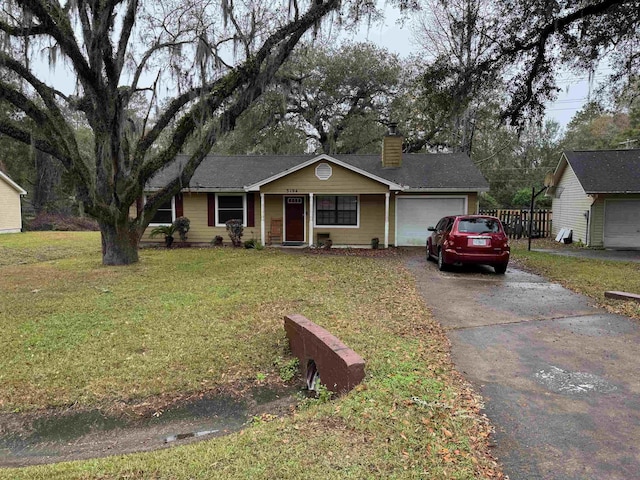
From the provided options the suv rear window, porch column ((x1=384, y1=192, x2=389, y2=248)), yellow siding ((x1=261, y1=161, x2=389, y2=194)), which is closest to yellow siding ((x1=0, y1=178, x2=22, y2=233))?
yellow siding ((x1=261, y1=161, x2=389, y2=194))

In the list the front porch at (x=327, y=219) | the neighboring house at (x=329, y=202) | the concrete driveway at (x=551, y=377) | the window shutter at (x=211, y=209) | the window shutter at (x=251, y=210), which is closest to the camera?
the concrete driveway at (x=551, y=377)

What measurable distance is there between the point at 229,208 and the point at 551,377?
46.9ft

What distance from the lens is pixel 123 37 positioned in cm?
1079

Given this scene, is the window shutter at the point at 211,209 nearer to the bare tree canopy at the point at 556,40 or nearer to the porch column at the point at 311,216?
the porch column at the point at 311,216

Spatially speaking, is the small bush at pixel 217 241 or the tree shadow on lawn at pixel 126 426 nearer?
the tree shadow on lawn at pixel 126 426

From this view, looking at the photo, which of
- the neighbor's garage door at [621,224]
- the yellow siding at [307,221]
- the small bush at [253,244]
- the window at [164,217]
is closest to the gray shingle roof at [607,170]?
the neighbor's garage door at [621,224]

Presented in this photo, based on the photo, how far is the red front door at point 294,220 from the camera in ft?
54.8

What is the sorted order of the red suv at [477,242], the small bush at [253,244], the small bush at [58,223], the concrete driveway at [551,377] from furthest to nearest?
the small bush at [58,223]
the small bush at [253,244]
the red suv at [477,242]
the concrete driveway at [551,377]

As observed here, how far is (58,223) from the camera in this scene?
99.0 ft

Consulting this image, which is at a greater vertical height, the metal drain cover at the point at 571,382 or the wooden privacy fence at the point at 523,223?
the wooden privacy fence at the point at 523,223

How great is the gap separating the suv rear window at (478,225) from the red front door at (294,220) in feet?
25.0

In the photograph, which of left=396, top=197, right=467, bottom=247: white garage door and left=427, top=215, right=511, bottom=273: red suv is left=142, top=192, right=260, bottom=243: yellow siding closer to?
left=396, top=197, right=467, bottom=247: white garage door

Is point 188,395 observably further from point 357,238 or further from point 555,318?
point 357,238

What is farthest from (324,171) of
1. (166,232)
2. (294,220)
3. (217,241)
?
(166,232)
